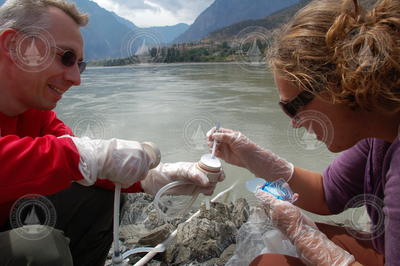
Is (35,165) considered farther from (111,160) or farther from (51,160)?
(111,160)

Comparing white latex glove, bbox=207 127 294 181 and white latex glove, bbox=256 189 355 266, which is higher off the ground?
white latex glove, bbox=207 127 294 181

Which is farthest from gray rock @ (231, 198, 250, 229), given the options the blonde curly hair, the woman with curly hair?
the blonde curly hair

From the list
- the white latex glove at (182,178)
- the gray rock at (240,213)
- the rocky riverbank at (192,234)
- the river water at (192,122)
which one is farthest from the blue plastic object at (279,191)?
the river water at (192,122)

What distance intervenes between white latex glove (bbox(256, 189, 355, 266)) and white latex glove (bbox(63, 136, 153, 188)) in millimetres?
621

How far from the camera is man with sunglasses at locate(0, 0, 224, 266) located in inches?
41.7

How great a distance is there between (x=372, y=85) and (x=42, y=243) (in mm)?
1359

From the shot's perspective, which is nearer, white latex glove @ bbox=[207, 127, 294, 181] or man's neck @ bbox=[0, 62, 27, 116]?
man's neck @ bbox=[0, 62, 27, 116]

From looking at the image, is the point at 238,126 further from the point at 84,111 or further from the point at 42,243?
the point at 42,243

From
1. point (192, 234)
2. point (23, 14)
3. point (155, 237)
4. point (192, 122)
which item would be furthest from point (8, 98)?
point (192, 122)

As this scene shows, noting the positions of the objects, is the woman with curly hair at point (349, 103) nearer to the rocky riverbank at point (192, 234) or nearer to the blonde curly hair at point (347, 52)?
the blonde curly hair at point (347, 52)

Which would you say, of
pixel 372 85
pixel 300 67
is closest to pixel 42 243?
pixel 300 67

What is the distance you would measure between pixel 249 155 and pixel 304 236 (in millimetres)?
610

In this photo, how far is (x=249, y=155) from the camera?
1.84 meters

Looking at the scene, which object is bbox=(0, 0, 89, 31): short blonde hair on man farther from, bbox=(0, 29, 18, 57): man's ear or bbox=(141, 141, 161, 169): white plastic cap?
bbox=(141, 141, 161, 169): white plastic cap
